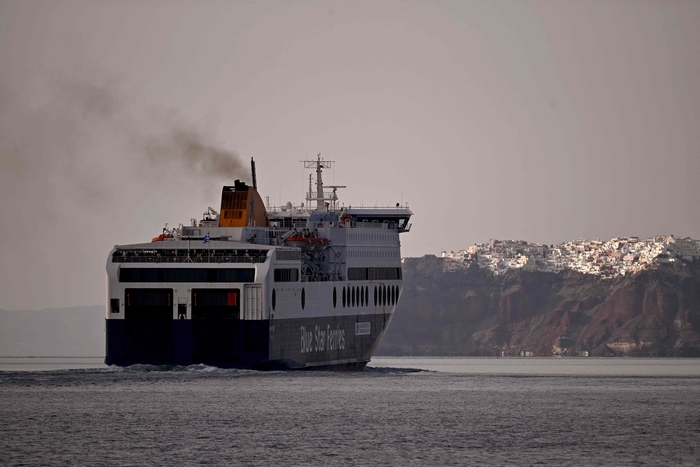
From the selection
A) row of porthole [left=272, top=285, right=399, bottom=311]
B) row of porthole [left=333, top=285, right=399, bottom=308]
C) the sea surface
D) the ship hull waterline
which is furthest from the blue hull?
row of porthole [left=333, top=285, right=399, bottom=308]

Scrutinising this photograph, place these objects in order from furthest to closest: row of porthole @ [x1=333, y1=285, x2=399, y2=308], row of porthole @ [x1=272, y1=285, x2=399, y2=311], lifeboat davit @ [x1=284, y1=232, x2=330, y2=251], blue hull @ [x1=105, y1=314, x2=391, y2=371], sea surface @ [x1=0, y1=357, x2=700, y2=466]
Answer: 1. row of porthole @ [x1=333, y1=285, x2=399, y2=308]
2. row of porthole @ [x1=272, y1=285, x2=399, y2=311]
3. lifeboat davit @ [x1=284, y1=232, x2=330, y2=251]
4. blue hull @ [x1=105, y1=314, x2=391, y2=371]
5. sea surface @ [x1=0, y1=357, x2=700, y2=466]

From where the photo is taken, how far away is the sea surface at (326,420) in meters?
64.2

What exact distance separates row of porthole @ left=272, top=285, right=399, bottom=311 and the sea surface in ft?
20.1

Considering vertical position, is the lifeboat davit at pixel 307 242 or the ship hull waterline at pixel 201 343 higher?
the lifeboat davit at pixel 307 242

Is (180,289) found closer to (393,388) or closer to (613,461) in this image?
(393,388)

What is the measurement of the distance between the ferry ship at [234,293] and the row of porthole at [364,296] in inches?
11.1

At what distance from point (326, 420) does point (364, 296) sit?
3594 cm

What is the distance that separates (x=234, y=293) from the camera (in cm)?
8881

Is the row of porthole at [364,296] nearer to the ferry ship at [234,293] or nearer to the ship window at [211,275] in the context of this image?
the ferry ship at [234,293]

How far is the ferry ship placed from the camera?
89.1m

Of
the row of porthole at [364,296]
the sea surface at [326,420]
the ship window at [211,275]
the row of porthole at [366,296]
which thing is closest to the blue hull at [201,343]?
the sea surface at [326,420]

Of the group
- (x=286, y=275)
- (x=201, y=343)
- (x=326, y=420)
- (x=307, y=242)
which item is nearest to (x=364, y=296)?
(x=307, y=242)

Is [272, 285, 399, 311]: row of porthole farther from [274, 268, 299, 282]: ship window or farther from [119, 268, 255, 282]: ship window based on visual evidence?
[119, 268, 255, 282]: ship window

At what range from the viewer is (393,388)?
92.8 meters
